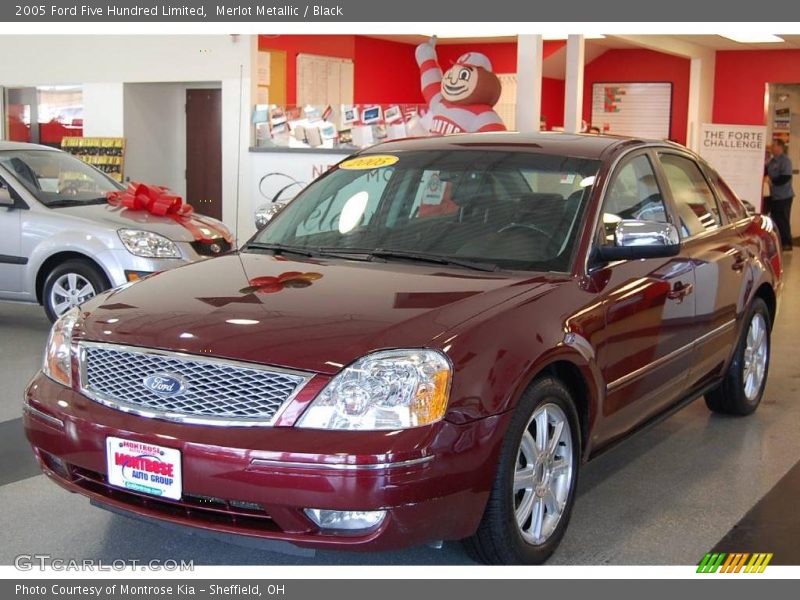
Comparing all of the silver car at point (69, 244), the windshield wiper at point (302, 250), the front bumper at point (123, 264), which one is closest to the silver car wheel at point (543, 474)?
the windshield wiper at point (302, 250)

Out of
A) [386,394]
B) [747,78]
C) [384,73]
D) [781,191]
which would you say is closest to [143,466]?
[386,394]

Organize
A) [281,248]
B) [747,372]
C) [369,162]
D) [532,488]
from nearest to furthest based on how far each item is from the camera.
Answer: [532,488]
[281,248]
[369,162]
[747,372]

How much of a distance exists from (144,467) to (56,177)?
515cm

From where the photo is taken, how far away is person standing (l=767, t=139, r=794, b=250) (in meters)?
14.9

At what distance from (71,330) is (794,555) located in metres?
2.42

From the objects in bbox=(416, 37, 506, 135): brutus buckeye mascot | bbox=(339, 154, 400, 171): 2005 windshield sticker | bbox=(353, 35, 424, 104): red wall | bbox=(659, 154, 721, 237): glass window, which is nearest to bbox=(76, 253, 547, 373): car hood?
bbox=(339, 154, 400, 171): 2005 windshield sticker

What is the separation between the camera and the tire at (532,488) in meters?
2.89

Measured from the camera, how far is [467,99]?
A: 9711mm

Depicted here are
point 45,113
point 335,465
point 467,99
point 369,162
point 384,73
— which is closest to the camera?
point 335,465

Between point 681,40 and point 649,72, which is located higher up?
point 681,40

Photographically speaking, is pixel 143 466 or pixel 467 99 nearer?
pixel 143 466

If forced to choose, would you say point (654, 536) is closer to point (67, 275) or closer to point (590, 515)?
point (590, 515)

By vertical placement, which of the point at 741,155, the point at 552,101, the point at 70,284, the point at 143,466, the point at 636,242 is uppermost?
the point at 552,101

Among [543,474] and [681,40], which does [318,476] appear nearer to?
[543,474]
